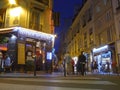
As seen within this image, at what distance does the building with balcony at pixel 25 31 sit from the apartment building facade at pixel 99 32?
7.45 m

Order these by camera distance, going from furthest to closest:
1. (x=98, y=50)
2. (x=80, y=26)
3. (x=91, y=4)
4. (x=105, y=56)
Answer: (x=80, y=26) → (x=91, y=4) → (x=98, y=50) → (x=105, y=56)

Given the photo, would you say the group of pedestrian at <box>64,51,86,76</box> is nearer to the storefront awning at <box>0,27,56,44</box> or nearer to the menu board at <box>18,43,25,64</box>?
the menu board at <box>18,43,25,64</box>

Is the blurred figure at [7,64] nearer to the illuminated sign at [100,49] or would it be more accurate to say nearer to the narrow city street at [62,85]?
the narrow city street at [62,85]

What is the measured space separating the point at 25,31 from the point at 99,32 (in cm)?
1455

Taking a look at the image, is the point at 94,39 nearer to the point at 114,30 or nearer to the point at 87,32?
the point at 87,32

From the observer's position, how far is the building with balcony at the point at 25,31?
66.8 ft

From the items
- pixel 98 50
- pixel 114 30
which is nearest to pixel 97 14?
pixel 98 50

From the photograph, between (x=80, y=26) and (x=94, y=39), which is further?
(x=80, y=26)

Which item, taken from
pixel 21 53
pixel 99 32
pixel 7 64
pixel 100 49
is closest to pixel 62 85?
pixel 7 64

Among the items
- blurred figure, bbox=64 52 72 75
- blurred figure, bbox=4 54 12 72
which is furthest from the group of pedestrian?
blurred figure, bbox=4 54 12 72

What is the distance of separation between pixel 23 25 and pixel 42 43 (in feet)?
10.4

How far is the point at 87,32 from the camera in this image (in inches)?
1511

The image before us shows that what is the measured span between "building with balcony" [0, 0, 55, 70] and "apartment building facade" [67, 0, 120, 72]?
7.45 metres

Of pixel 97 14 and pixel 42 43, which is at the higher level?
pixel 97 14
